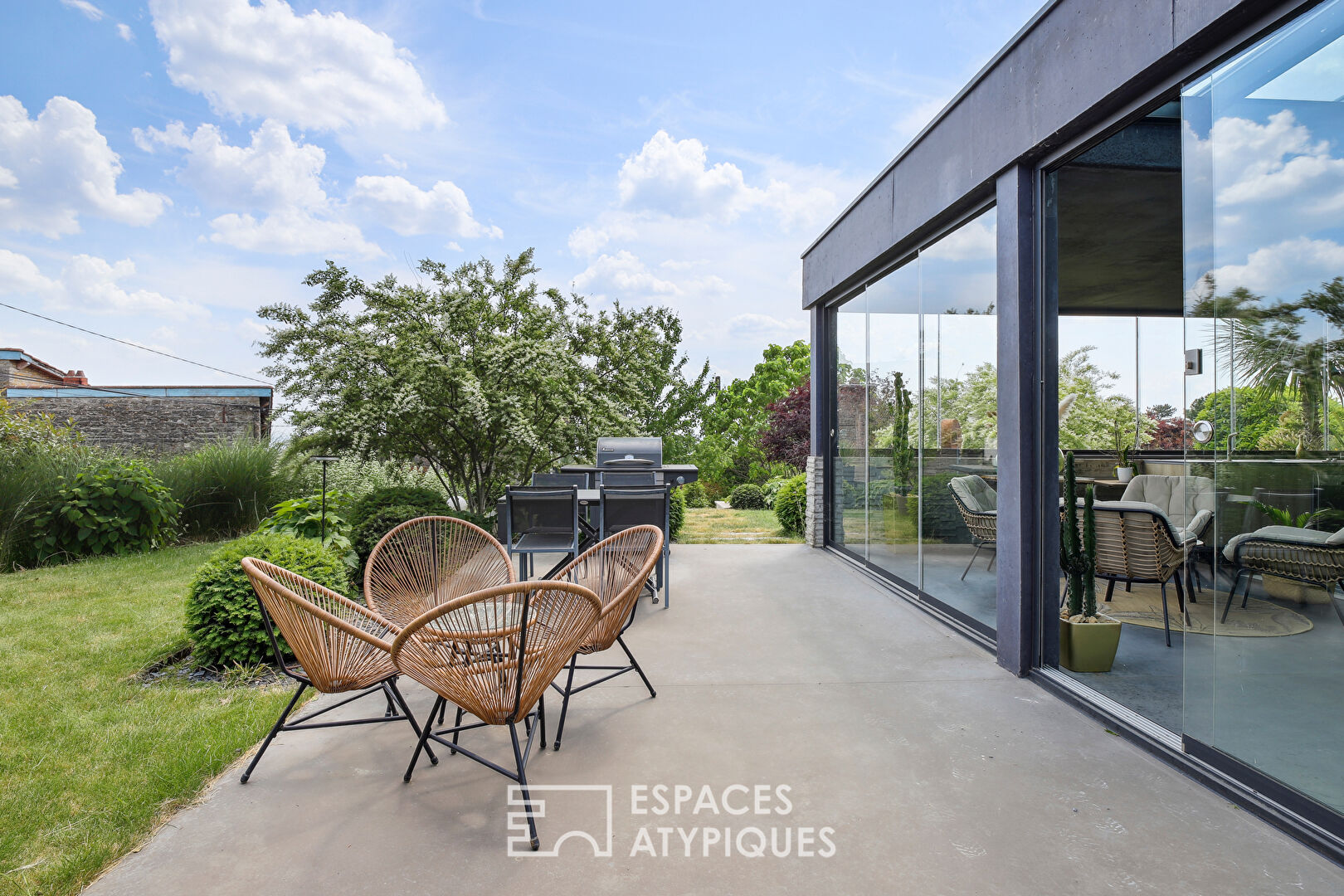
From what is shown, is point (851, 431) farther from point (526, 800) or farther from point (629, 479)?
point (526, 800)

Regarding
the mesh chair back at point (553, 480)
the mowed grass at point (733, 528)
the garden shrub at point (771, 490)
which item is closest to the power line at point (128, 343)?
the mowed grass at point (733, 528)

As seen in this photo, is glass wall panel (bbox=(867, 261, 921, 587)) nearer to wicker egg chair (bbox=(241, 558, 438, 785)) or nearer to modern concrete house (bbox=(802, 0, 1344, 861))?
modern concrete house (bbox=(802, 0, 1344, 861))

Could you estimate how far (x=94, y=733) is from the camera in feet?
8.94

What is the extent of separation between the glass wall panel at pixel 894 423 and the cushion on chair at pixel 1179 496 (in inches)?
55.9

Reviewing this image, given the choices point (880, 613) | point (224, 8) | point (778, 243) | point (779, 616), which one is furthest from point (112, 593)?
point (778, 243)

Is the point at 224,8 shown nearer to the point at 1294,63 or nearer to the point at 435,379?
the point at 435,379

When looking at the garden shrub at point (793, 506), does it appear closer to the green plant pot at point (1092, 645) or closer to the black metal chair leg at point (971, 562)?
the black metal chair leg at point (971, 562)

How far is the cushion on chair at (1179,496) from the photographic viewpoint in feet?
7.80

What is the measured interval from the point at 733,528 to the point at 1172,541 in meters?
6.64

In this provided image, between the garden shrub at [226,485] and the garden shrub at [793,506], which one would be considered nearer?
the garden shrub at [226,485]

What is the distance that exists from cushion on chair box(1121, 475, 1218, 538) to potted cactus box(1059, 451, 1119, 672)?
0.35 m

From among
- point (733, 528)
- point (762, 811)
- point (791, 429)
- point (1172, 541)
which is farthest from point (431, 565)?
point (791, 429)

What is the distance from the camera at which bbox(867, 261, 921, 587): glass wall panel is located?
4973mm

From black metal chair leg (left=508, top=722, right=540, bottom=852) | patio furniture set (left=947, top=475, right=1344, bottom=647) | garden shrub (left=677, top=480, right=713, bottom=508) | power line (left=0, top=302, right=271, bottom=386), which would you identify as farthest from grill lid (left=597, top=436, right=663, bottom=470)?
power line (left=0, top=302, right=271, bottom=386)
